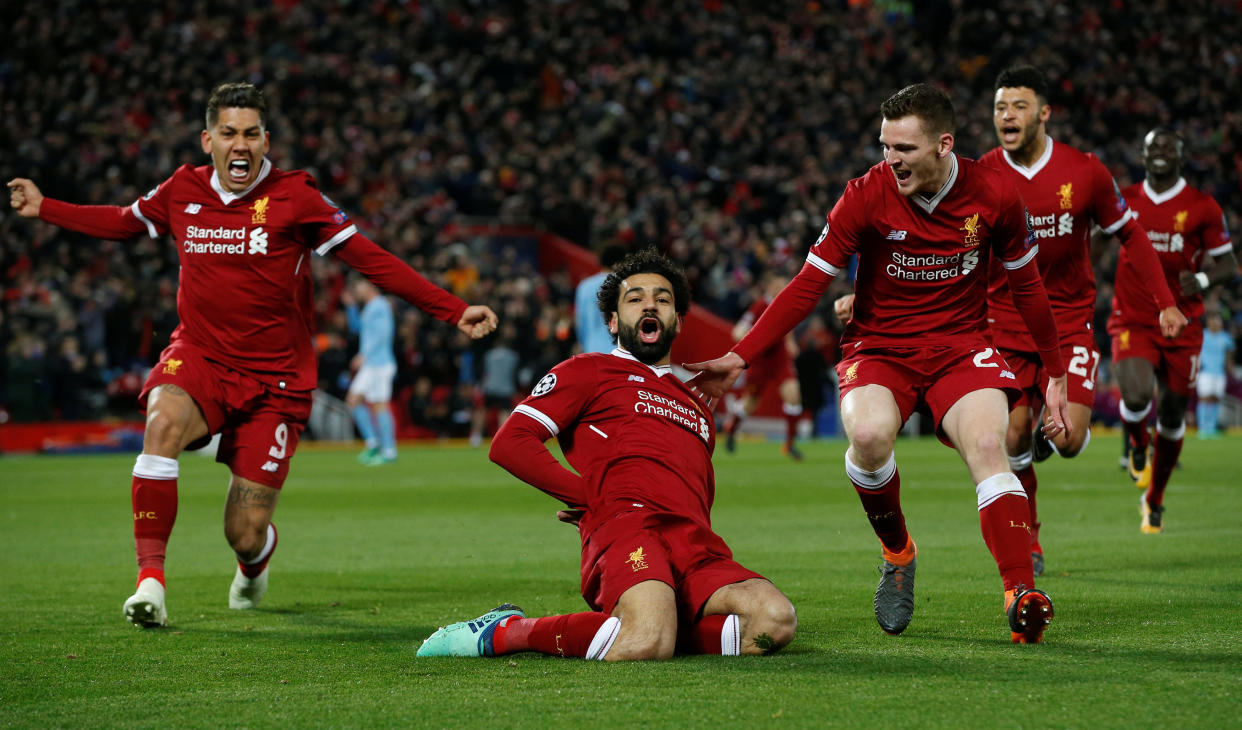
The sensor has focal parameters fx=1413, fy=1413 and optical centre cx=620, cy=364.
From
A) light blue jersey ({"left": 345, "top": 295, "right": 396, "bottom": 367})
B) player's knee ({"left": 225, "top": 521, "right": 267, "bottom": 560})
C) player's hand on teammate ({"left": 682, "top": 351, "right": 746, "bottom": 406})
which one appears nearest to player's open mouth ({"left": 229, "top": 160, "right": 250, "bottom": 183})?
player's knee ({"left": 225, "top": 521, "right": 267, "bottom": 560})

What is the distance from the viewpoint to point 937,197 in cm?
566

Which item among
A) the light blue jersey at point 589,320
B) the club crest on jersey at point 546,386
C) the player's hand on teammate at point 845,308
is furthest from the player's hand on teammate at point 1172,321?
the light blue jersey at point 589,320

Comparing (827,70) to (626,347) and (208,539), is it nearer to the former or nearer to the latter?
(208,539)

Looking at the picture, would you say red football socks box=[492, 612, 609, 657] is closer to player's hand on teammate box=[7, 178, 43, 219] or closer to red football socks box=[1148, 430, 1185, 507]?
player's hand on teammate box=[7, 178, 43, 219]

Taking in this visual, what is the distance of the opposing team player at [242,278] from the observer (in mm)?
6844

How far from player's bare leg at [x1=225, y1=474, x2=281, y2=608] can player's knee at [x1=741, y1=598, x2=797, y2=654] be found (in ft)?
9.51

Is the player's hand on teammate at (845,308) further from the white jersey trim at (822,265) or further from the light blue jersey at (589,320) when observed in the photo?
the light blue jersey at (589,320)

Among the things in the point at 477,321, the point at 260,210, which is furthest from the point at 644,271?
the point at 260,210

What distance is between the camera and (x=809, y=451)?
71.5ft

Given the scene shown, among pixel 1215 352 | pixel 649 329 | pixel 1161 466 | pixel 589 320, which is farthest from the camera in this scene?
pixel 1215 352

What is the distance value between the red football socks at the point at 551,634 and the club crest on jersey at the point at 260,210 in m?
2.68

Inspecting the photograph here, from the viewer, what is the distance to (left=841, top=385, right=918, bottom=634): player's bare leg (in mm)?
5609

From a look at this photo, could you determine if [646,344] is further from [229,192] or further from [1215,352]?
[1215,352]

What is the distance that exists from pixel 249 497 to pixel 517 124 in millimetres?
25160
